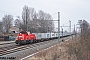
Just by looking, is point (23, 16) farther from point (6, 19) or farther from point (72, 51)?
point (72, 51)

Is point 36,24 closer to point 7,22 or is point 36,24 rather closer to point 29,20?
point 29,20

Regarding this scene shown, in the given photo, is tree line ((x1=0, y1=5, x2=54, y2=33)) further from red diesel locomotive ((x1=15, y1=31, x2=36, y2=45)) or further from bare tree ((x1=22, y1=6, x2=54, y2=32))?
red diesel locomotive ((x1=15, y1=31, x2=36, y2=45))

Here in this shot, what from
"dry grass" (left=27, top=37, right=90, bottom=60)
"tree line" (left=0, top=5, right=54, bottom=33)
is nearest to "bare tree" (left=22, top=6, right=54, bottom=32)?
"tree line" (left=0, top=5, right=54, bottom=33)

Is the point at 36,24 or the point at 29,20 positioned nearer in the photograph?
the point at 36,24

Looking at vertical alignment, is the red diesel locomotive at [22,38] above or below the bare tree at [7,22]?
below

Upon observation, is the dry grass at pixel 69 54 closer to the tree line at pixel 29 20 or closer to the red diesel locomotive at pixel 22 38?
the red diesel locomotive at pixel 22 38

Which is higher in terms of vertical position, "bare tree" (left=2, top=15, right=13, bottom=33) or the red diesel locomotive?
"bare tree" (left=2, top=15, right=13, bottom=33)

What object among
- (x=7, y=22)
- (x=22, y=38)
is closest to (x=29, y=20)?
(x=7, y=22)

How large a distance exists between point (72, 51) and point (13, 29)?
302ft

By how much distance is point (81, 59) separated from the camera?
1370cm

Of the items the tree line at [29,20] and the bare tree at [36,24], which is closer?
the bare tree at [36,24]

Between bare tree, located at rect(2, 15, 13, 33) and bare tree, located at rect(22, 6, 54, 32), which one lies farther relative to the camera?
bare tree, located at rect(2, 15, 13, 33)

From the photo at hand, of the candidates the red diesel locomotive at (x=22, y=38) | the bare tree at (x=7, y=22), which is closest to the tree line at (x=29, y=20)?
the bare tree at (x=7, y=22)

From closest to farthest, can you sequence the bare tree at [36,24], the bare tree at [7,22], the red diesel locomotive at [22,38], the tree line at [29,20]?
the red diesel locomotive at [22,38] → the bare tree at [36,24] → the tree line at [29,20] → the bare tree at [7,22]
